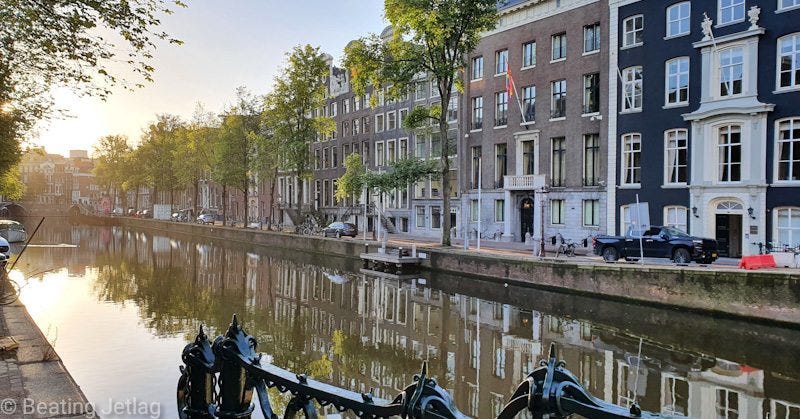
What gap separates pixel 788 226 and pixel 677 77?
10634 millimetres

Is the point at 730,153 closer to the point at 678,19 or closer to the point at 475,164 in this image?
the point at 678,19

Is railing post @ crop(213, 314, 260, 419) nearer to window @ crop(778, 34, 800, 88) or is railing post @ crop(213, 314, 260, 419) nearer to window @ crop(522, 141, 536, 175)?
window @ crop(778, 34, 800, 88)

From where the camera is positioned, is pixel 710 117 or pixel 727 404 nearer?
pixel 727 404

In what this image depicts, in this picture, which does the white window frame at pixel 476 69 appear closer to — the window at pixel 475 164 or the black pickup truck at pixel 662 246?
the window at pixel 475 164

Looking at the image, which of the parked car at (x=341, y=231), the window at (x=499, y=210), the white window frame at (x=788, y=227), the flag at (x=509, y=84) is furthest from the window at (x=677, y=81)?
the parked car at (x=341, y=231)

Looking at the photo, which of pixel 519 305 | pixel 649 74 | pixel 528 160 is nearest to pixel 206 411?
pixel 519 305

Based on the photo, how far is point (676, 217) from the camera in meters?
33.0

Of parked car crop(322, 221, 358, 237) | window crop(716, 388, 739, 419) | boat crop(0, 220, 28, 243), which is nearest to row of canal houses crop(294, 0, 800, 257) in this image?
parked car crop(322, 221, 358, 237)

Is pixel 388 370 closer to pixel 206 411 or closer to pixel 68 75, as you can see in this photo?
pixel 68 75

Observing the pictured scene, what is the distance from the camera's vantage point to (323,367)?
14.3 m

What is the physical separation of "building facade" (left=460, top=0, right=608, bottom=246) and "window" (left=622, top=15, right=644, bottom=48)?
60.5 inches

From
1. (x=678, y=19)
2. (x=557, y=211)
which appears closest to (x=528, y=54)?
(x=678, y=19)

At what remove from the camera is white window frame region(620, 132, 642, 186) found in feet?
116

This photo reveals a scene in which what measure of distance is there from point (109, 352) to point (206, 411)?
521 inches
